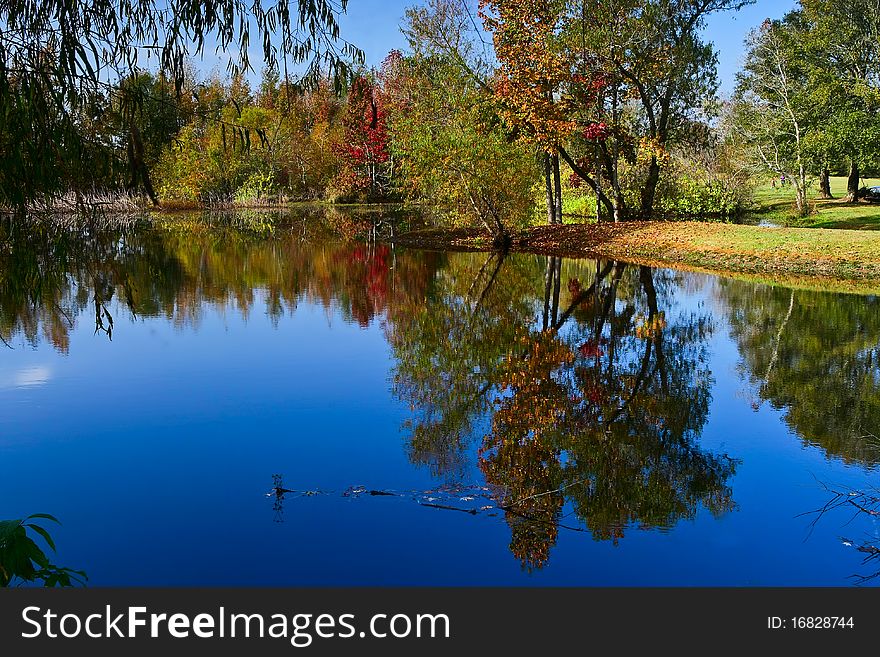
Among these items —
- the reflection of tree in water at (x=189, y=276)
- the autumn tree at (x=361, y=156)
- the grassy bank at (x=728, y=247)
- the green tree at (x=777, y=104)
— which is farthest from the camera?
the autumn tree at (x=361, y=156)

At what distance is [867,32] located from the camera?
30844mm

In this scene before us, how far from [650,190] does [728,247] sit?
608 cm

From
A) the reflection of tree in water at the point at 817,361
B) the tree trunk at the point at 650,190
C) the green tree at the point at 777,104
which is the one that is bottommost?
the reflection of tree in water at the point at 817,361

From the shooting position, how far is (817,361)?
1013 centimetres

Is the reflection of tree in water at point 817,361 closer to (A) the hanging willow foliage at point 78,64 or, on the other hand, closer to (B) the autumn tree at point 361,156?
(A) the hanging willow foliage at point 78,64

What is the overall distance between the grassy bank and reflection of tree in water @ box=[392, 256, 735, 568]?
434 centimetres

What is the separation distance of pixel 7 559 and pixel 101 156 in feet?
9.73

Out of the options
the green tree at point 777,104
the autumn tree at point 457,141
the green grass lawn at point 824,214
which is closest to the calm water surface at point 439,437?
the autumn tree at point 457,141

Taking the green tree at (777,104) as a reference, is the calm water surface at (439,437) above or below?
below

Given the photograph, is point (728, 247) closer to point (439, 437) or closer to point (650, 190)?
point (650, 190)

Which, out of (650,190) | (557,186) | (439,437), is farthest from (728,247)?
(439,437)

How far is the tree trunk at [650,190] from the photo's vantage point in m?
25.9

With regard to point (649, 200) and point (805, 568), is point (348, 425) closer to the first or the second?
point (805, 568)

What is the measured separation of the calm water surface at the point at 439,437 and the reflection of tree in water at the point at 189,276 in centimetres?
13
